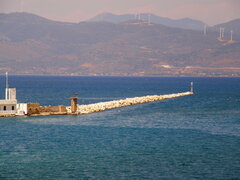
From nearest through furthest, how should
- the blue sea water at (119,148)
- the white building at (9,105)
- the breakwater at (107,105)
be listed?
the blue sea water at (119,148), the white building at (9,105), the breakwater at (107,105)

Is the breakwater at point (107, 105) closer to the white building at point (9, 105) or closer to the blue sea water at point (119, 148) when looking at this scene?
the blue sea water at point (119, 148)

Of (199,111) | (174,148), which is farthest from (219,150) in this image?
(199,111)

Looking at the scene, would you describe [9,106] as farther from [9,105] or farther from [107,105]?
[107,105]

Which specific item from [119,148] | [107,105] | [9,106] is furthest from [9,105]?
[107,105]

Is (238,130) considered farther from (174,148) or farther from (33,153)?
(33,153)

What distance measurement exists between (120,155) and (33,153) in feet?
20.1

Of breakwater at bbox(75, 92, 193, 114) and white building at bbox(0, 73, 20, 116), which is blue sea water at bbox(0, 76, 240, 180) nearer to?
white building at bbox(0, 73, 20, 116)

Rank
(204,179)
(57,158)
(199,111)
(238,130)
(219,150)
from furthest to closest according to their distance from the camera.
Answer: (199,111) → (238,130) → (219,150) → (57,158) → (204,179)

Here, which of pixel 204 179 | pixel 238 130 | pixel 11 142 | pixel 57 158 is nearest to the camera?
pixel 204 179

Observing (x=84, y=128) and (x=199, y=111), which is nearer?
(x=84, y=128)

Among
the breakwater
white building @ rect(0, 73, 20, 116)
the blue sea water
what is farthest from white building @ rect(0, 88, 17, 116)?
the breakwater

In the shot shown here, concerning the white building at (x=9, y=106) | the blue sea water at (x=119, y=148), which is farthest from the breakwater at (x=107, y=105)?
the white building at (x=9, y=106)

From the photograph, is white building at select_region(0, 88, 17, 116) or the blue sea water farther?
white building at select_region(0, 88, 17, 116)

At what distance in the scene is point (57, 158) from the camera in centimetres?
3931
